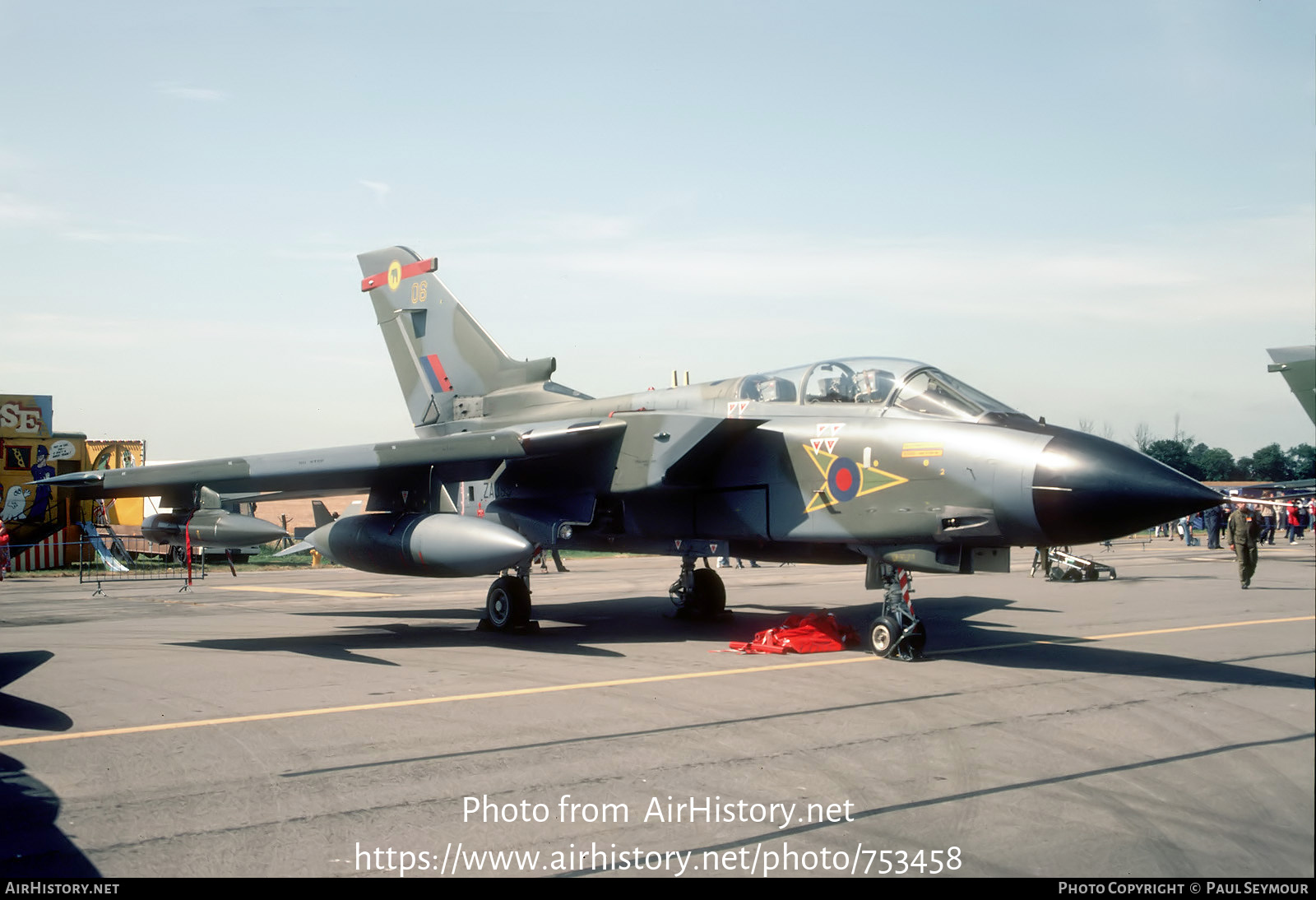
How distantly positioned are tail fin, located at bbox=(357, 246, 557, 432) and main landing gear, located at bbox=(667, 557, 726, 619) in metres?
3.80

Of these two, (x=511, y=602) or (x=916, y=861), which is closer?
(x=916, y=861)

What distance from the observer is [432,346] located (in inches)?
655

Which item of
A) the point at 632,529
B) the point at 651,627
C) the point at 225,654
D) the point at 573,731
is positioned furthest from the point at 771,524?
the point at 225,654

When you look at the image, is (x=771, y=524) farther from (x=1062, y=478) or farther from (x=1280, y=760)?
(x=1280, y=760)

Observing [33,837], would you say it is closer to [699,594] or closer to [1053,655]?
[1053,655]

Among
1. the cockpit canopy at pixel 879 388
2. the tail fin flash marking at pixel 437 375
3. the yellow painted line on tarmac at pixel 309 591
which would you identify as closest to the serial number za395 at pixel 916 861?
the cockpit canopy at pixel 879 388

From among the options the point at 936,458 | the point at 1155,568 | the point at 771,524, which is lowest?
the point at 1155,568

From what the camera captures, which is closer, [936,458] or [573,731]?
[573,731]

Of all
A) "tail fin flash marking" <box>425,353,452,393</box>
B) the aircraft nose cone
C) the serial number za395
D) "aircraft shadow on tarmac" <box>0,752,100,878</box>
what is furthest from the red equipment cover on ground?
"tail fin flash marking" <box>425,353,452,393</box>

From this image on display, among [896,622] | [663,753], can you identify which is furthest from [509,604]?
[663,753]

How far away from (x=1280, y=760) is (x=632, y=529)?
10460mm

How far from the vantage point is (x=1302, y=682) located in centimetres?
218

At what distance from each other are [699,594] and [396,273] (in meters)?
7.65

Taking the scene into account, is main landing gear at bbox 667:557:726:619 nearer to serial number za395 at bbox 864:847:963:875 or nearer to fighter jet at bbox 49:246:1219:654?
fighter jet at bbox 49:246:1219:654
